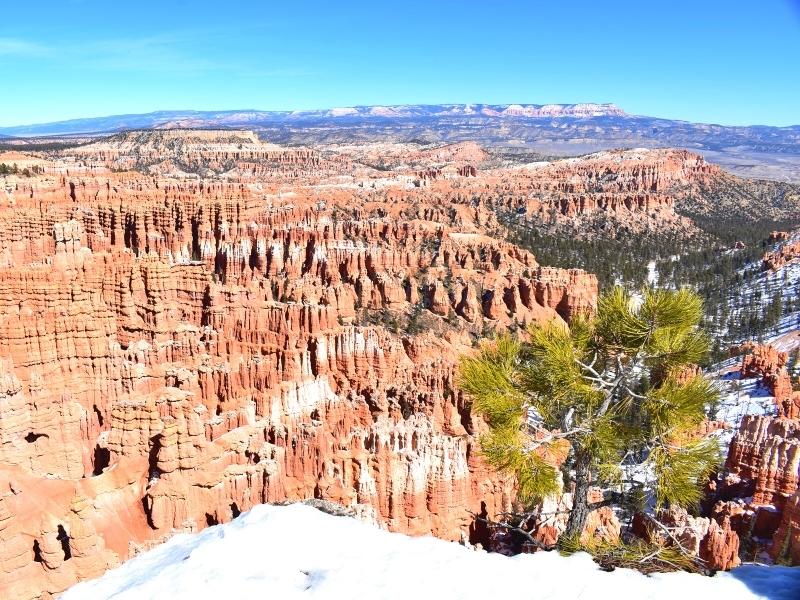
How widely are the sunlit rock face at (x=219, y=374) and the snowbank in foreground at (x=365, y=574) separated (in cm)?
414

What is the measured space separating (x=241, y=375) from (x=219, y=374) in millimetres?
702

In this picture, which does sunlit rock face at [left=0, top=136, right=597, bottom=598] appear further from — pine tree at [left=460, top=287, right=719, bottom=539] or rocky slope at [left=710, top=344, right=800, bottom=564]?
rocky slope at [left=710, top=344, right=800, bottom=564]

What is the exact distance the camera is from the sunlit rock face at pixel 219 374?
1291cm

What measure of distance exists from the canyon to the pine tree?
104 centimetres

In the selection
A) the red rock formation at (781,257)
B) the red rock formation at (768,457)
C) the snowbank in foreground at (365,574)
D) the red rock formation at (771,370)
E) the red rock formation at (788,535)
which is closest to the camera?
the snowbank in foreground at (365,574)

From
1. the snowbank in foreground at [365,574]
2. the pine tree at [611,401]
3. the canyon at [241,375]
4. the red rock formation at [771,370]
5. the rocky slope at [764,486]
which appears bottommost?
the red rock formation at [771,370]

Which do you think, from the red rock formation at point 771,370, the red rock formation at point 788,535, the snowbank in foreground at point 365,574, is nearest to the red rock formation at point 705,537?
the red rock formation at point 788,535

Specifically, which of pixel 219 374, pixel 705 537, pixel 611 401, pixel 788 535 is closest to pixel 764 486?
pixel 788 535

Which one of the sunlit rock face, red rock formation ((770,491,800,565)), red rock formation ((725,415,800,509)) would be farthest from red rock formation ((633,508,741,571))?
the sunlit rock face

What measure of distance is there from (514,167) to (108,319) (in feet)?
387

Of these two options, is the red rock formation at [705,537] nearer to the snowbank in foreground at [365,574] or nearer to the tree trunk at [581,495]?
the tree trunk at [581,495]

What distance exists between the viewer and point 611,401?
8172 mm

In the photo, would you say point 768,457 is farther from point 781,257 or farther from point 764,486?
point 781,257

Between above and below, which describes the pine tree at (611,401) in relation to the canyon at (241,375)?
above
